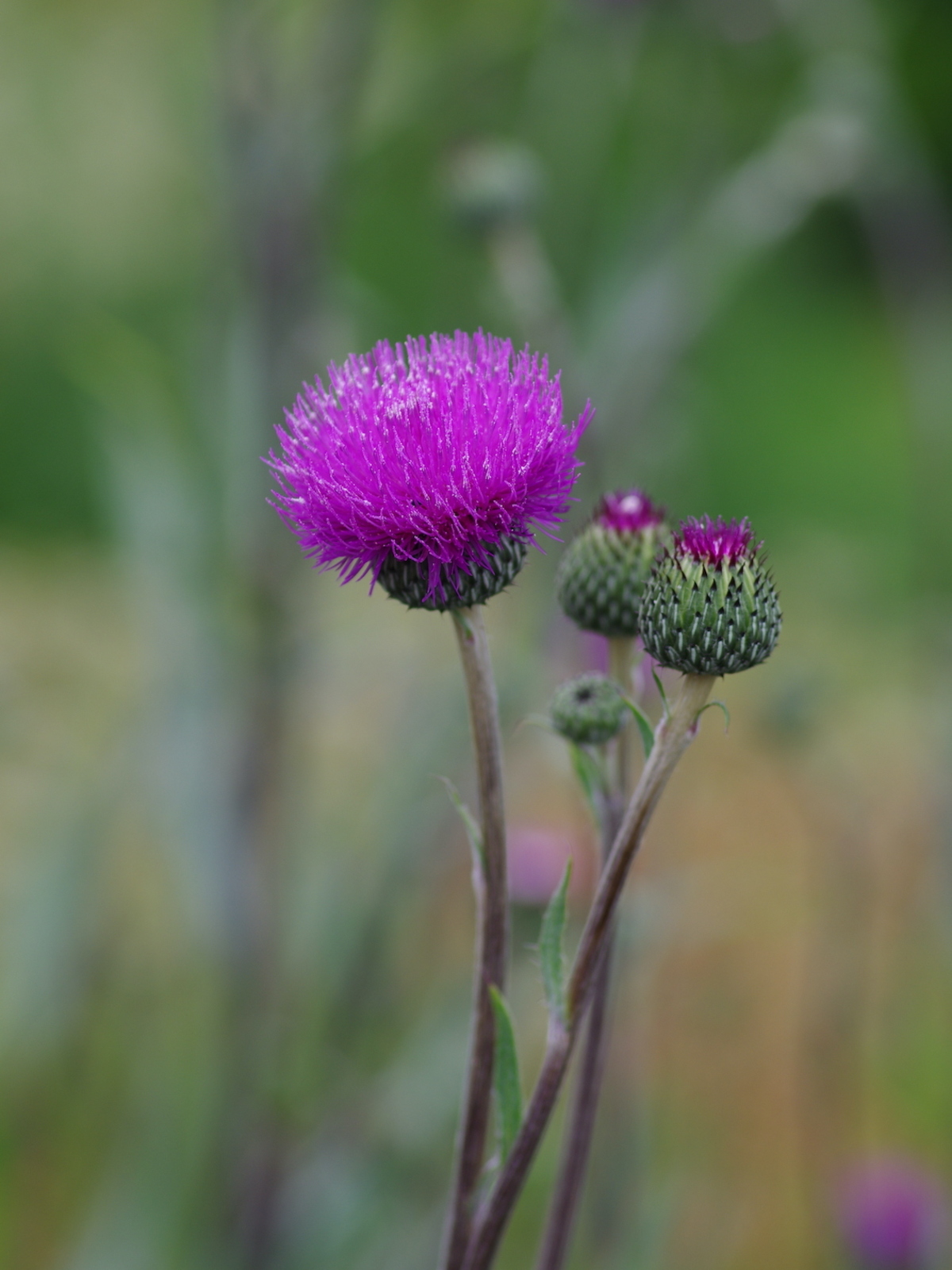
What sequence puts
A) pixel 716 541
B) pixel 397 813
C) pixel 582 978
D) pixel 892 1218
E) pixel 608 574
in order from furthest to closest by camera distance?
pixel 397 813 → pixel 892 1218 → pixel 608 574 → pixel 716 541 → pixel 582 978

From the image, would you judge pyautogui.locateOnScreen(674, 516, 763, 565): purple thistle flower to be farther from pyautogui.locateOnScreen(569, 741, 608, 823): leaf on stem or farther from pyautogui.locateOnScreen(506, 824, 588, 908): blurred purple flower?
pyautogui.locateOnScreen(506, 824, 588, 908): blurred purple flower

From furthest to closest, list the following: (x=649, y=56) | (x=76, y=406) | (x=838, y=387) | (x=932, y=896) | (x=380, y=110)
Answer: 1. (x=838, y=387)
2. (x=76, y=406)
3. (x=649, y=56)
4. (x=932, y=896)
5. (x=380, y=110)

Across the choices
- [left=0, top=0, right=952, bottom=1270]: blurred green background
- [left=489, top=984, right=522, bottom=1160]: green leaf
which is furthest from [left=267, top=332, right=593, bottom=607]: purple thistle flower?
[left=0, top=0, right=952, bottom=1270]: blurred green background

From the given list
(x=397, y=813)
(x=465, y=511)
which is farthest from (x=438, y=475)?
(x=397, y=813)

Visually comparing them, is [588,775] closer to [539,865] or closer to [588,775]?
[588,775]

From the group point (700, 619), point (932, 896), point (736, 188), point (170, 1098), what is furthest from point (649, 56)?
point (700, 619)

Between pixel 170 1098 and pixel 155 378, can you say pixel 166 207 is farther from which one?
pixel 170 1098
